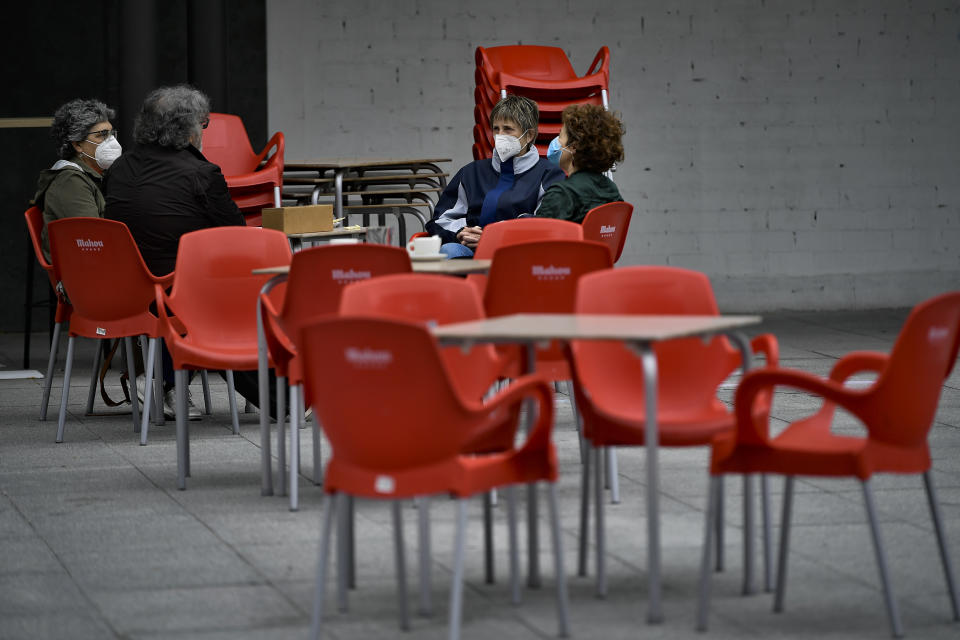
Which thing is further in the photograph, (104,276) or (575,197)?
(575,197)

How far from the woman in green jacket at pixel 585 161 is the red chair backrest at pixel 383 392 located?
3.21 metres

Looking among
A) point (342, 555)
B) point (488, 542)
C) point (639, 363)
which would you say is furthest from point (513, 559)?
point (639, 363)

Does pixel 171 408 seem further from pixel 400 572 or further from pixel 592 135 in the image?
pixel 400 572

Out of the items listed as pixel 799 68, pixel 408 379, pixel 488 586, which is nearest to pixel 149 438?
pixel 488 586

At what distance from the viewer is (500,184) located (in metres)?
6.96

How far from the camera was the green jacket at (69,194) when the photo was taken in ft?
22.0

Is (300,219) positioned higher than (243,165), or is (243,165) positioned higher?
(243,165)

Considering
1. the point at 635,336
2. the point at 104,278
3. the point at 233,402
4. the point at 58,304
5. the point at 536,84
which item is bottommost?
the point at 233,402

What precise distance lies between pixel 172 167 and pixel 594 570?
316 cm

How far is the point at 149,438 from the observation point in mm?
6184

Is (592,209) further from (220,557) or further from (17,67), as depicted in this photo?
(17,67)

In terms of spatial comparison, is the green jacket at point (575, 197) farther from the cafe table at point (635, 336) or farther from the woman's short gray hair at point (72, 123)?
the cafe table at point (635, 336)

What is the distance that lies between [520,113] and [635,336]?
3.71 m

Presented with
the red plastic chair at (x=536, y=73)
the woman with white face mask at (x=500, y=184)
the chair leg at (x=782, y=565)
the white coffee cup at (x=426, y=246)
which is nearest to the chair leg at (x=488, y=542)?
the chair leg at (x=782, y=565)
